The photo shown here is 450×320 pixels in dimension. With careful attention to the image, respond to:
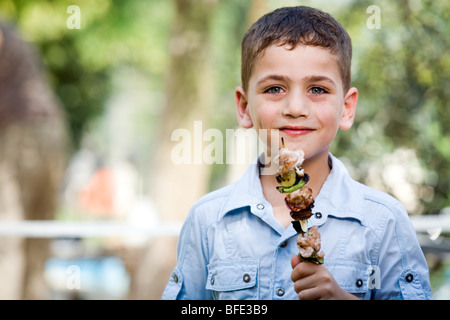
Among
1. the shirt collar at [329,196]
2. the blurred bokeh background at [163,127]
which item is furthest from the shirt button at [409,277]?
the blurred bokeh background at [163,127]

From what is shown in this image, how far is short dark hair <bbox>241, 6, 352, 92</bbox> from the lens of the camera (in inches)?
69.6

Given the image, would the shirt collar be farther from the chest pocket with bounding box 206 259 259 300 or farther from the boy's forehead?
the boy's forehead

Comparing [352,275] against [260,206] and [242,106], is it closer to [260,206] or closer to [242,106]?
[260,206]

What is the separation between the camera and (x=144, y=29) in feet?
36.4

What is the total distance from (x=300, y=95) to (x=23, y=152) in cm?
419

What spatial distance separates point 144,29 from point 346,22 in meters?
7.20

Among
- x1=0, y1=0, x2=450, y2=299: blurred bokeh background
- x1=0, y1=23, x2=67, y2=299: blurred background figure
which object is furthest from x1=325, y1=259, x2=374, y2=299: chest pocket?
x1=0, y1=23, x2=67, y2=299: blurred background figure

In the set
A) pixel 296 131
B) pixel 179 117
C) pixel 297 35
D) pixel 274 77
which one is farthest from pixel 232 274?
pixel 179 117

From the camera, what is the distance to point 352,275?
173cm

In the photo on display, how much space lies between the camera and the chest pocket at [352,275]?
1731 millimetres

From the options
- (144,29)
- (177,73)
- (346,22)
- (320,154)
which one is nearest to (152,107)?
(144,29)

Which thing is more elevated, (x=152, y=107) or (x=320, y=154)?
(x=152, y=107)

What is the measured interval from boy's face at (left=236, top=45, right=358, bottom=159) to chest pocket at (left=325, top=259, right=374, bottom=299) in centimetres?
33
